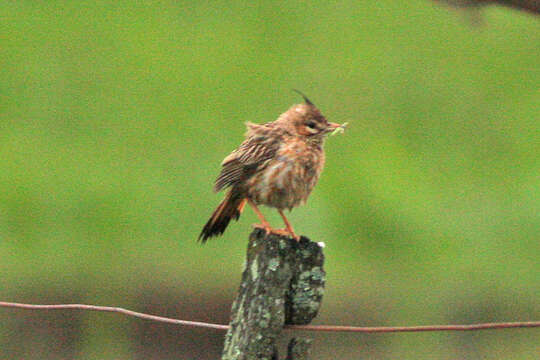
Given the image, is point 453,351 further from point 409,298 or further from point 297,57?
point 297,57

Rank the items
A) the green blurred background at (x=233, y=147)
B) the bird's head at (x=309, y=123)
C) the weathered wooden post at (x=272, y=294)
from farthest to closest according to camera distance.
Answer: the green blurred background at (x=233, y=147)
the bird's head at (x=309, y=123)
the weathered wooden post at (x=272, y=294)

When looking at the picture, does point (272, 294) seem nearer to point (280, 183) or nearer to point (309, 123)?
point (280, 183)

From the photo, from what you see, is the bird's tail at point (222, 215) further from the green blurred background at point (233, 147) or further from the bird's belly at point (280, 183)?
the green blurred background at point (233, 147)

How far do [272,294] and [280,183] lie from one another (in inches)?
50.9

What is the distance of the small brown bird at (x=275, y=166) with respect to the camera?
16.7 feet

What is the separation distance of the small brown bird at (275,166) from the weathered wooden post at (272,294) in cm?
115

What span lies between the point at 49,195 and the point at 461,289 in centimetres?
312

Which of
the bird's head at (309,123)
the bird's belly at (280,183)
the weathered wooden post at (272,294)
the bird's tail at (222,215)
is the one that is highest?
the bird's head at (309,123)

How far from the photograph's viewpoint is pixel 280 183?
16.7 feet

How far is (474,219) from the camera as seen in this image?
9477mm

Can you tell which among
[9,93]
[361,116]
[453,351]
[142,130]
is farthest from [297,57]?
[453,351]

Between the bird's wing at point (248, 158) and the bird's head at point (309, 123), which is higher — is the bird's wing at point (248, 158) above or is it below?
below

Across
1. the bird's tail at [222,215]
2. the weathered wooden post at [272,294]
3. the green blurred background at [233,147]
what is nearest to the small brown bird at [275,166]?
the bird's tail at [222,215]

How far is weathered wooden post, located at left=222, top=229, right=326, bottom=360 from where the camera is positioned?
3816mm
